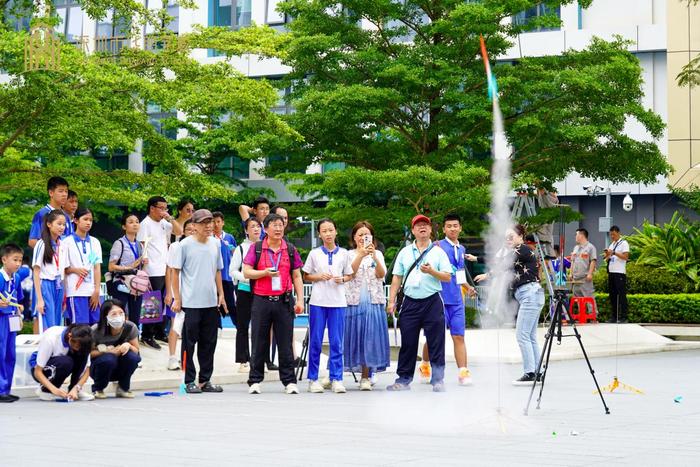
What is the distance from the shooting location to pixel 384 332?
46.9 ft

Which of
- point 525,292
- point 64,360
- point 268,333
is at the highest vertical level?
point 525,292

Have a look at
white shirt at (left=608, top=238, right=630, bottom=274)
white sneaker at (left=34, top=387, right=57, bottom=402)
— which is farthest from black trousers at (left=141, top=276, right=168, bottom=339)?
white shirt at (left=608, top=238, right=630, bottom=274)

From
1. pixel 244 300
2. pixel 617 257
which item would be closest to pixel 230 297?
pixel 244 300

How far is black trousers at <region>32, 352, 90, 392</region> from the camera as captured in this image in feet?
39.8

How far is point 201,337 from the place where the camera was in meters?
13.3

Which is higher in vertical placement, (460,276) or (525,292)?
(460,276)

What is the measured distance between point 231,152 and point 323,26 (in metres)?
18.3

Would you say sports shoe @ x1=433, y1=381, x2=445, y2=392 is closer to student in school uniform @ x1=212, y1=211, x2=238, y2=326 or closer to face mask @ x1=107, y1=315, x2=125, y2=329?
student in school uniform @ x1=212, y1=211, x2=238, y2=326

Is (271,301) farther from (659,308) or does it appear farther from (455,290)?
(659,308)

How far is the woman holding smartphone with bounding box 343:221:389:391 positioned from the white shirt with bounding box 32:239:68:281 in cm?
314

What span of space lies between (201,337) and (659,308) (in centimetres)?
1684

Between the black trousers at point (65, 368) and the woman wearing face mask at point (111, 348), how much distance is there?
0.13m

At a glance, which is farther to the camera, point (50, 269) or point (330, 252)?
point (330, 252)

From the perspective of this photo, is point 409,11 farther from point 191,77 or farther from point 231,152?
point 231,152
